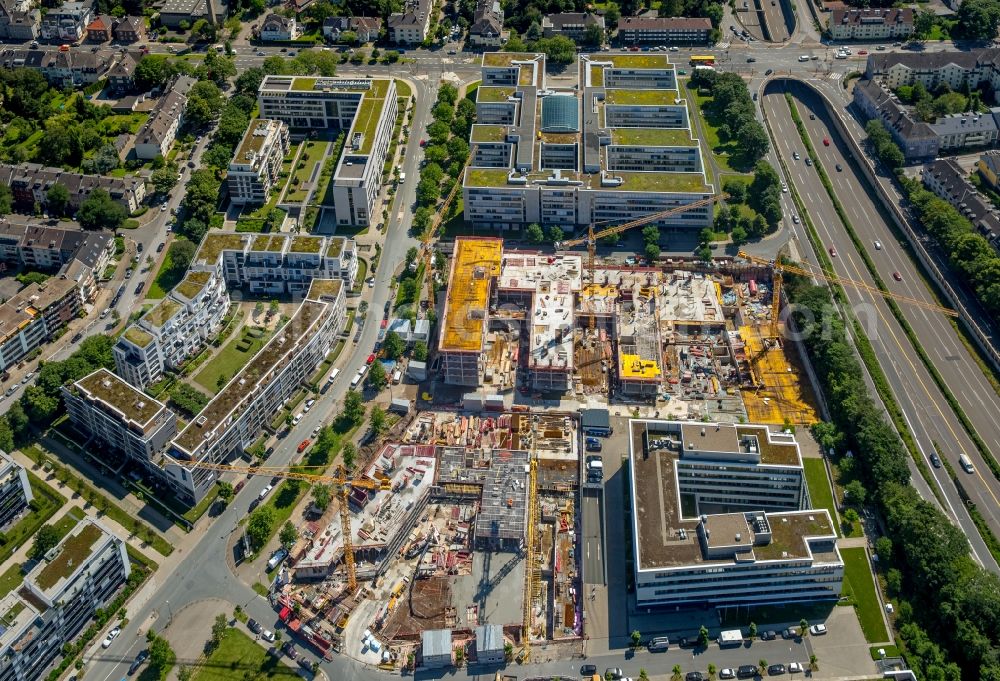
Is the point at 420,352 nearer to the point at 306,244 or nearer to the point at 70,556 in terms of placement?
the point at 306,244

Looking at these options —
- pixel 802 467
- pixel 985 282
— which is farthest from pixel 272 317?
pixel 985 282

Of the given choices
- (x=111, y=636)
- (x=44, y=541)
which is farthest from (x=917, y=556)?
(x=44, y=541)

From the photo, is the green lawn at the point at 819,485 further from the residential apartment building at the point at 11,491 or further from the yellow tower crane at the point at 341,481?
the residential apartment building at the point at 11,491

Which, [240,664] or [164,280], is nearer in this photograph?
[240,664]

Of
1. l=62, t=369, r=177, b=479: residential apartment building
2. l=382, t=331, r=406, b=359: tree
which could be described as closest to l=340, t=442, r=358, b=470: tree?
l=382, t=331, r=406, b=359: tree

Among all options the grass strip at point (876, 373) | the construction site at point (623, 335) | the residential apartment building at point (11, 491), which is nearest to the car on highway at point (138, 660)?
the residential apartment building at point (11, 491)

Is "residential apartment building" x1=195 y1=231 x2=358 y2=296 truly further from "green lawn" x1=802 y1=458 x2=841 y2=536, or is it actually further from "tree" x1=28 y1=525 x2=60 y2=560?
"green lawn" x1=802 y1=458 x2=841 y2=536

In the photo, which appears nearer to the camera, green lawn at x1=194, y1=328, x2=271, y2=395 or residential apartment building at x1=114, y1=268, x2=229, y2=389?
residential apartment building at x1=114, y1=268, x2=229, y2=389
